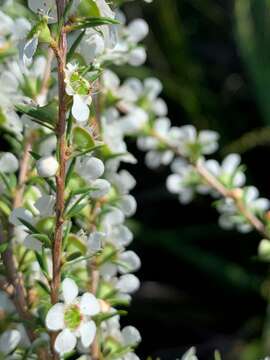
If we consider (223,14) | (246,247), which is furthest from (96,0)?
(223,14)

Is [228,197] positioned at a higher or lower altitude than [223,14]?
lower

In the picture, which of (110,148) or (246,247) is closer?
(110,148)

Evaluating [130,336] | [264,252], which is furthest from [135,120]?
[130,336]

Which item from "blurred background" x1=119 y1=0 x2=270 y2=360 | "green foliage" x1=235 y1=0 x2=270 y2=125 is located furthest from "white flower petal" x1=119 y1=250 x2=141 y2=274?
"green foliage" x1=235 y1=0 x2=270 y2=125

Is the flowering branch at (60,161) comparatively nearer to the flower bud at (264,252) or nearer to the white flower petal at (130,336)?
the white flower petal at (130,336)

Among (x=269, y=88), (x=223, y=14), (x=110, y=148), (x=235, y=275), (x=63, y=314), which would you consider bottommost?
(x=235, y=275)

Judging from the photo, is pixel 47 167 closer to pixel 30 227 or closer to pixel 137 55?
pixel 30 227

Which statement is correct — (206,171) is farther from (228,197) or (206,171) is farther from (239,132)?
(239,132)
